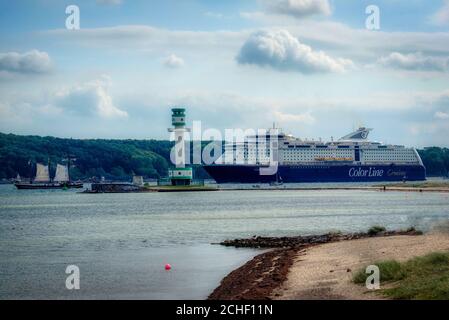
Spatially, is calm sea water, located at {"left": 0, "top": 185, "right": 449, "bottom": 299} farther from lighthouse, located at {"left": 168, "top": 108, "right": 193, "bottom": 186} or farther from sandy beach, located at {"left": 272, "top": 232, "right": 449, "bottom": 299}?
lighthouse, located at {"left": 168, "top": 108, "right": 193, "bottom": 186}

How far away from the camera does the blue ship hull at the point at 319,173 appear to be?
15138 centimetres

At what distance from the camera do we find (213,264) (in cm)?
3094

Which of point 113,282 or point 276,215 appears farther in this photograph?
point 276,215

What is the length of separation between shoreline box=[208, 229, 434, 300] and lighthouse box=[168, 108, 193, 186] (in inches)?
3687

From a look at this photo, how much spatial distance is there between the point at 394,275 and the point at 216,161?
428 feet

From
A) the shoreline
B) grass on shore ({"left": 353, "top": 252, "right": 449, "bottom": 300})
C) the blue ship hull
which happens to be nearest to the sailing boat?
the blue ship hull

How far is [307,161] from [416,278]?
13766 cm

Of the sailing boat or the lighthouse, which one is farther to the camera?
the sailing boat

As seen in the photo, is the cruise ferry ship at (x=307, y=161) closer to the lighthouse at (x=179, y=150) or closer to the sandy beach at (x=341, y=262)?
the lighthouse at (x=179, y=150)

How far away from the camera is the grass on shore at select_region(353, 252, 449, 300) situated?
1820 centimetres

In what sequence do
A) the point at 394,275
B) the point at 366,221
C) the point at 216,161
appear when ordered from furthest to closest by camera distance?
the point at 216,161 < the point at 366,221 < the point at 394,275
